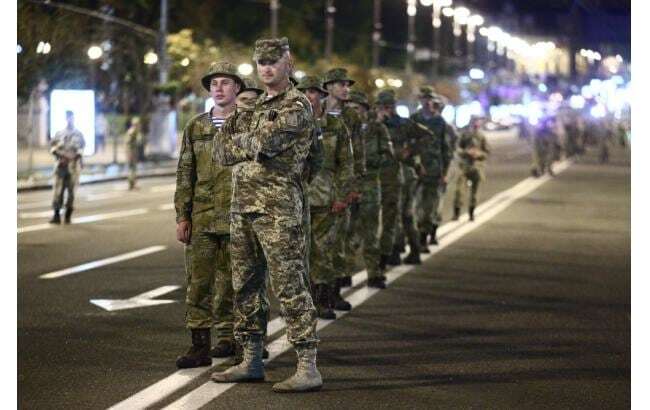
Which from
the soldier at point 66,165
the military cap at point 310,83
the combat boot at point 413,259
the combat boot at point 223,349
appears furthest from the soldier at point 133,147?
the combat boot at point 223,349

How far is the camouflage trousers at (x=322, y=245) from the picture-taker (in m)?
11.9

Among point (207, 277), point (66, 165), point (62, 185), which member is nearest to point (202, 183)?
point (207, 277)

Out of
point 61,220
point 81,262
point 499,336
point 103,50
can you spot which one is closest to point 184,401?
point 499,336

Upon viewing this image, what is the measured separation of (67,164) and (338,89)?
11.8 meters

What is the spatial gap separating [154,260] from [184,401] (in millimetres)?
9059

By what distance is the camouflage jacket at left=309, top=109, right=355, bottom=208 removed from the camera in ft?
38.8

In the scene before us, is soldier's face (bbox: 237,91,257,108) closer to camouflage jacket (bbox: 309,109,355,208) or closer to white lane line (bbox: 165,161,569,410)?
white lane line (bbox: 165,161,569,410)

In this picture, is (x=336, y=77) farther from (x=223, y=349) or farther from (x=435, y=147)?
(x=435, y=147)

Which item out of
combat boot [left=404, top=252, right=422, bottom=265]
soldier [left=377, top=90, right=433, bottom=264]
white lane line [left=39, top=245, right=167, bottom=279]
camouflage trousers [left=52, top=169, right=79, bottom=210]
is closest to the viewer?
soldier [left=377, top=90, right=433, bottom=264]

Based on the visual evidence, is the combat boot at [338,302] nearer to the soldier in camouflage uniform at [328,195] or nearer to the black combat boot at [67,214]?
the soldier in camouflage uniform at [328,195]

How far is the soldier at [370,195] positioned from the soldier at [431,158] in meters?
3.46

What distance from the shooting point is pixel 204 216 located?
9711 mm

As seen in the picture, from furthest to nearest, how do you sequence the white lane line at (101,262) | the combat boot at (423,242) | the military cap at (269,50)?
the combat boot at (423,242) < the white lane line at (101,262) < the military cap at (269,50)

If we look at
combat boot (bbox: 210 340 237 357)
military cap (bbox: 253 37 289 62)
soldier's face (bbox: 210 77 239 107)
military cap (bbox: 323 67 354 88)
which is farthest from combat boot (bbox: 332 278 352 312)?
military cap (bbox: 253 37 289 62)
